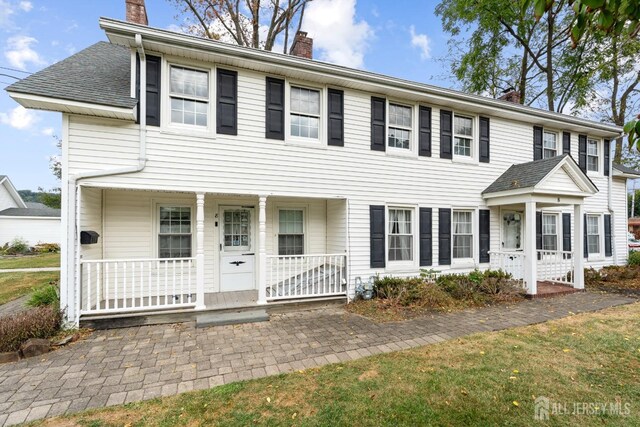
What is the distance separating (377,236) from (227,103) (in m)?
4.83

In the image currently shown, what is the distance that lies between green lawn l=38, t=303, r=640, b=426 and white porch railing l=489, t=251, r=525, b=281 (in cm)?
378

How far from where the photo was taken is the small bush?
20.5 meters

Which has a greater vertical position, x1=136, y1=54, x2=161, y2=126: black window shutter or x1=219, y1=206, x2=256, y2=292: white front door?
x1=136, y1=54, x2=161, y2=126: black window shutter

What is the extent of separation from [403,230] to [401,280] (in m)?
1.49

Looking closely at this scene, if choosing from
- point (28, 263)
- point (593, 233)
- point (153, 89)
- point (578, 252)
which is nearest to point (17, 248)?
point (28, 263)

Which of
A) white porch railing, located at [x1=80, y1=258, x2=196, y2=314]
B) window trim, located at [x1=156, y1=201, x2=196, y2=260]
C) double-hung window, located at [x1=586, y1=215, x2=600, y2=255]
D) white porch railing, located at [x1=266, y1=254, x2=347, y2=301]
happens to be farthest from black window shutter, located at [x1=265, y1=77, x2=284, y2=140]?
double-hung window, located at [x1=586, y1=215, x2=600, y2=255]

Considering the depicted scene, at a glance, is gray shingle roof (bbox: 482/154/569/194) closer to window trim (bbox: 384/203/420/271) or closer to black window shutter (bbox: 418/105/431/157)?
black window shutter (bbox: 418/105/431/157)

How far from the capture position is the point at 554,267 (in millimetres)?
9617

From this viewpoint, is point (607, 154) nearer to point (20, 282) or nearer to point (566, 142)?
point (566, 142)

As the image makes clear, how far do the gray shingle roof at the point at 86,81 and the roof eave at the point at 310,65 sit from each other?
850 mm

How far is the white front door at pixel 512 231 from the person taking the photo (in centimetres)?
948

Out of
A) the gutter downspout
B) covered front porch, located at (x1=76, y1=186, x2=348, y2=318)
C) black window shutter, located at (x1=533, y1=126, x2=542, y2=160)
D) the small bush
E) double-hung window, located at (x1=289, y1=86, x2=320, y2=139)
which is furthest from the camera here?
the small bush

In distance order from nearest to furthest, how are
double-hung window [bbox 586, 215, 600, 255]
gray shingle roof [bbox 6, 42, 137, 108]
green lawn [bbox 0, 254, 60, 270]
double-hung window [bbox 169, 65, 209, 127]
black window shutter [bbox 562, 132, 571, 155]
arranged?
gray shingle roof [bbox 6, 42, 137, 108] → double-hung window [bbox 169, 65, 209, 127] → black window shutter [bbox 562, 132, 571, 155] → double-hung window [bbox 586, 215, 600, 255] → green lawn [bbox 0, 254, 60, 270]

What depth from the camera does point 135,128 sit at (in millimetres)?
5773
